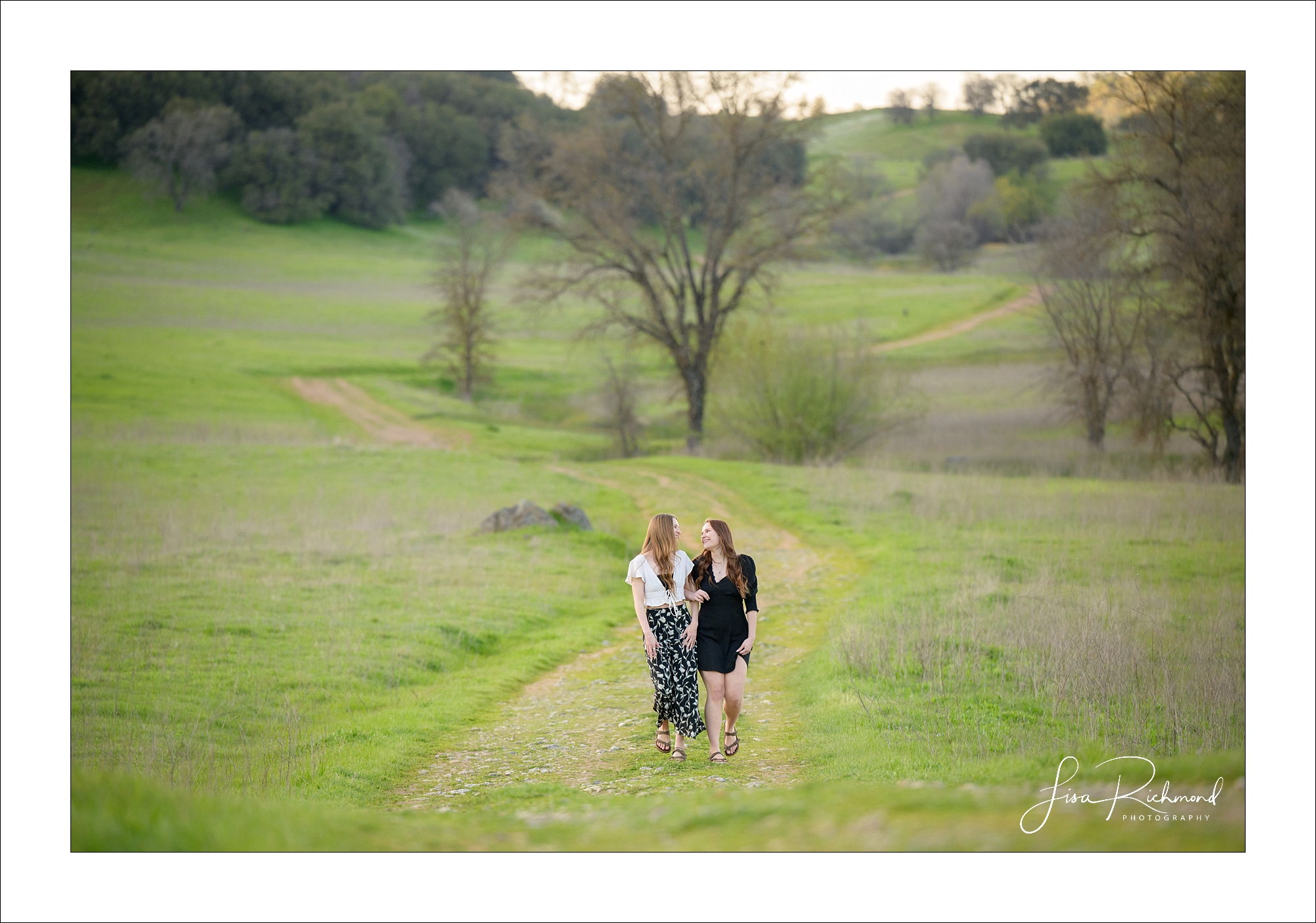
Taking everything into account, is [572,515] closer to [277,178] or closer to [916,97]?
[916,97]

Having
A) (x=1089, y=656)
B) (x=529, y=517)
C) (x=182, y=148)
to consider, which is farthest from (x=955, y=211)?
(x=1089, y=656)

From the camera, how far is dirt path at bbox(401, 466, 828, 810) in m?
8.14

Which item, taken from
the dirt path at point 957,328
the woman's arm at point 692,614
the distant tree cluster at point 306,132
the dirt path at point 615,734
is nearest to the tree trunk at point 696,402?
the distant tree cluster at point 306,132

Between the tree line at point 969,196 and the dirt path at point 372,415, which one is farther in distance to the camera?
the dirt path at point 372,415

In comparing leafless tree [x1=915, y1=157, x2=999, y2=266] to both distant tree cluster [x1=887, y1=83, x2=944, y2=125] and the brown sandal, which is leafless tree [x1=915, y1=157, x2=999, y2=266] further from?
the brown sandal

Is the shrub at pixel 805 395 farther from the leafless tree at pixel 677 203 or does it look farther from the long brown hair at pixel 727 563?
the long brown hair at pixel 727 563

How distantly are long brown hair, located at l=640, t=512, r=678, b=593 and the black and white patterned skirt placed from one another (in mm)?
285

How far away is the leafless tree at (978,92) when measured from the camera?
1934 centimetres

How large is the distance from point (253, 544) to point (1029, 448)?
84.3ft

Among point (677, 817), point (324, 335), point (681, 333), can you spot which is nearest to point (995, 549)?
point (677, 817)

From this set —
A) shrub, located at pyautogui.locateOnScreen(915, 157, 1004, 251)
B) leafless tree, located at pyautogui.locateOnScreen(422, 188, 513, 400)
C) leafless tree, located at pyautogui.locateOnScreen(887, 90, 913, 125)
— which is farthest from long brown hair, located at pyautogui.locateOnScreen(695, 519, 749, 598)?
shrub, located at pyautogui.locateOnScreen(915, 157, 1004, 251)

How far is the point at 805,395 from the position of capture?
3173 cm

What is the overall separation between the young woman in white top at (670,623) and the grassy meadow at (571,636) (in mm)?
487

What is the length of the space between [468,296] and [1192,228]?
3347cm
